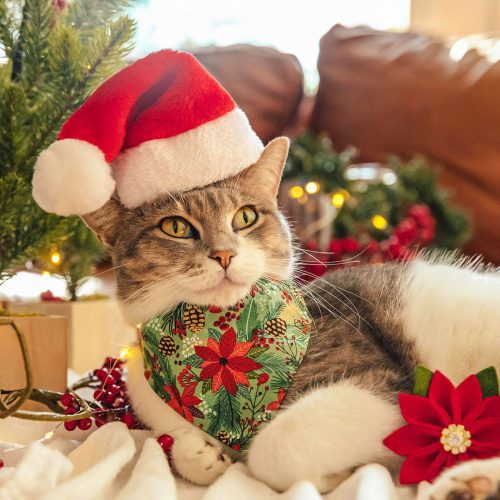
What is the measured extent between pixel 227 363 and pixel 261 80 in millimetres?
1439

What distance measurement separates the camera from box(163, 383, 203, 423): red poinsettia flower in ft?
2.52

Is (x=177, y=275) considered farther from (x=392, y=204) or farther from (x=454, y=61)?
(x=454, y=61)

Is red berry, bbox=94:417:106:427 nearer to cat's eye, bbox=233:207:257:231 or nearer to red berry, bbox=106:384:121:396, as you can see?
red berry, bbox=106:384:121:396

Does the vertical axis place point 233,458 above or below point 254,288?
below

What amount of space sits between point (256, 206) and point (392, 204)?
0.95 meters

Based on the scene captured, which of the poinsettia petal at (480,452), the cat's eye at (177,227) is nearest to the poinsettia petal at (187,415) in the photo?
the cat's eye at (177,227)

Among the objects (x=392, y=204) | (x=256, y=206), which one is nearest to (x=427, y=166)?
(x=392, y=204)

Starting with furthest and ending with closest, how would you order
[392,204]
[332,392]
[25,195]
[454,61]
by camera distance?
[454,61] < [392,204] < [25,195] < [332,392]


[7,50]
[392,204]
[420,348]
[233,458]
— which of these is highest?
[7,50]

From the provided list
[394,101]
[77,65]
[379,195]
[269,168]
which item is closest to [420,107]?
[394,101]

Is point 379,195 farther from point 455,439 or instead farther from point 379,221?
point 455,439

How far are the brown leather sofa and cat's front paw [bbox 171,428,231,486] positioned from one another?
1.26 m

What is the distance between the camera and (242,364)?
765 mm

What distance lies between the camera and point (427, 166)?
1.82 metres
